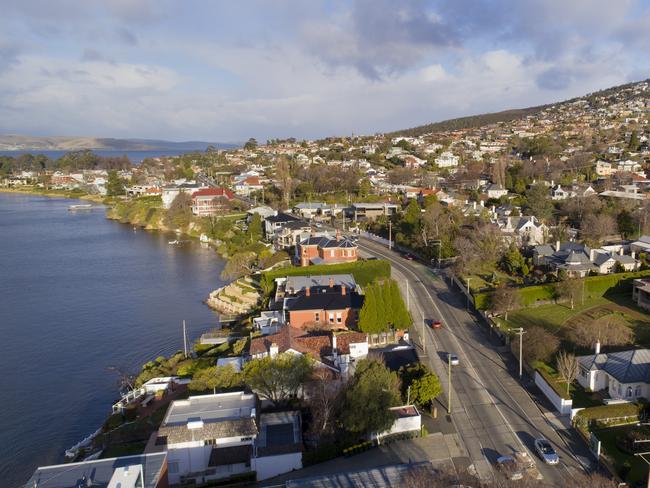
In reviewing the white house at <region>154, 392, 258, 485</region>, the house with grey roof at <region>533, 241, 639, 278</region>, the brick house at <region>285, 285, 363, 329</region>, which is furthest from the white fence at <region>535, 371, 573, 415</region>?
the house with grey roof at <region>533, 241, 639, 278</region>

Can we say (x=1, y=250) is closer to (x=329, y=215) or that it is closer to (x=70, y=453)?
(x=329, y=215)

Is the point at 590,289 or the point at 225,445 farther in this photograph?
the point at 590,289

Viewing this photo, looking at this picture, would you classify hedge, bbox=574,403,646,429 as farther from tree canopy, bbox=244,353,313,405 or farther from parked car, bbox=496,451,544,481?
tree canopy, bbox=244,353,313,405

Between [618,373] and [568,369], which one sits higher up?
[568,369]

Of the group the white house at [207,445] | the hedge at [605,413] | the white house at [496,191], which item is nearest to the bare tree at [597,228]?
the white house at [496,191]

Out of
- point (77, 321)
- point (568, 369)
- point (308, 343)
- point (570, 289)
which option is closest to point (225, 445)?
point (308, 343)

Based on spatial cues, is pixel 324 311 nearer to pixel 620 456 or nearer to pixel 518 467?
pixel 518 467

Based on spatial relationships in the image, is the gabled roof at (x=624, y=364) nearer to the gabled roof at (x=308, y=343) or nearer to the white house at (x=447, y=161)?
the gabled roof at (x=308, y=343)

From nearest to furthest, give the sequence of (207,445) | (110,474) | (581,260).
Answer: (110,474), (207,445), (581,260)
